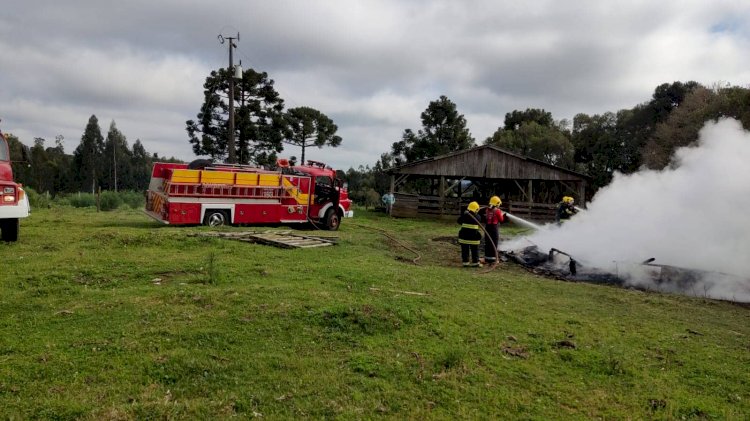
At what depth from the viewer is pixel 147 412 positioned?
4.01 meters

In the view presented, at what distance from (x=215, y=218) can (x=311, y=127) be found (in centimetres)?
3437

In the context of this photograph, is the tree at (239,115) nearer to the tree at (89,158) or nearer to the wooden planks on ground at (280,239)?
the wooden planks on ground at (280,239)

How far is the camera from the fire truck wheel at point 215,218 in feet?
56.7

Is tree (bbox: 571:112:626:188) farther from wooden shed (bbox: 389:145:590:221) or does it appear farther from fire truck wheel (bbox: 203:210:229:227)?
fire truck wheel (bbox: 203:210:229:227)

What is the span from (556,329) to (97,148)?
8069 centimetres

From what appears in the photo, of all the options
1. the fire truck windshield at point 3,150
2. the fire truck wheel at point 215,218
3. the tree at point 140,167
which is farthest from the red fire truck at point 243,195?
the tree at point 140,167

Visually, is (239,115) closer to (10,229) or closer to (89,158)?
(10,229)

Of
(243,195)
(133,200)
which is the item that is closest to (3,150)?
(243,195)

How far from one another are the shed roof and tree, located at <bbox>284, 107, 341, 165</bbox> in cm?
2127

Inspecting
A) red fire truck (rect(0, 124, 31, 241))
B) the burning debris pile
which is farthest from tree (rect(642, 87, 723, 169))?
red fire truck (rect(0, 124, 31, 241))

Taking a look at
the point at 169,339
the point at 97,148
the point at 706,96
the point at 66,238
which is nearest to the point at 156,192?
the point at 66,238

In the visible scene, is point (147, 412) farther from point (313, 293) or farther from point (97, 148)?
point (97, 148)

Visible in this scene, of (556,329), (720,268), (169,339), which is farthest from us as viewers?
(720,268)

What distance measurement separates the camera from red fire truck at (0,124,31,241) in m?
11.0
